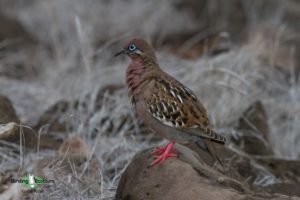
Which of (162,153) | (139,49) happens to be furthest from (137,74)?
(162,153)

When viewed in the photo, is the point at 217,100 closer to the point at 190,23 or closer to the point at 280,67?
the point at 280,67

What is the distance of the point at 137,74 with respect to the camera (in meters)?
5.64

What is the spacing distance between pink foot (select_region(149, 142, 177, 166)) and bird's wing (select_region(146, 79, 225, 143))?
0.18m

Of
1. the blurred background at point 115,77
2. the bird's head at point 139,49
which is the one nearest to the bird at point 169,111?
the bird's head at point 139,49

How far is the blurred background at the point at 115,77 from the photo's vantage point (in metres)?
6.42

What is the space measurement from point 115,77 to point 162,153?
4.13 meters

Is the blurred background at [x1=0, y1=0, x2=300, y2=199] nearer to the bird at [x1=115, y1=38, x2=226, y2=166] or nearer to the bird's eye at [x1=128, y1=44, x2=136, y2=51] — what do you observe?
the bird at [x1=115, y1=38, x2=226, y2=166]

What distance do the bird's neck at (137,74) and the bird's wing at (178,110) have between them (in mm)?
137

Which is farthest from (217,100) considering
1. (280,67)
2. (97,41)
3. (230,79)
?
(97,41)

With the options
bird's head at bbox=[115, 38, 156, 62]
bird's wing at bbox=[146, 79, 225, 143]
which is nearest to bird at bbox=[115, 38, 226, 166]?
bird's wing at bbox=[146, 79, 225, 143]

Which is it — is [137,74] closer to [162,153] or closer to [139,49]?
[139,49]

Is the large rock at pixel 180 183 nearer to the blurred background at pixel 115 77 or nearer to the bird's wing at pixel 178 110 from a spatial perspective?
the bird's wing at pixel 178 110

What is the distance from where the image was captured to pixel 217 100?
323 inches

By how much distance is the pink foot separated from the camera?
506cm
